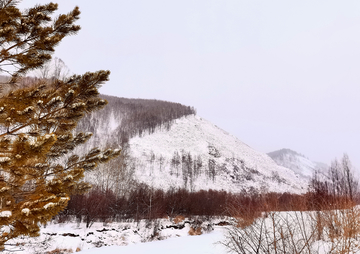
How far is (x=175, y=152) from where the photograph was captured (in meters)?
67.5

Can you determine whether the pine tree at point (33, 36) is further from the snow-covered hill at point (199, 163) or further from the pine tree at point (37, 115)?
the snow-covered hill at point (199, 163)

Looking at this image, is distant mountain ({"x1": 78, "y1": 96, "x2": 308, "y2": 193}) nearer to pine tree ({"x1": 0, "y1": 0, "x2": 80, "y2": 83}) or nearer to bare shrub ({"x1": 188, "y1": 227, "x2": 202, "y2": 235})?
bare shrub ({"x1": 188, "y1": 227, "x2": 202, "y2": 235})

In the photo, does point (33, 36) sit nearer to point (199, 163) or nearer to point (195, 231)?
point (195, 231)

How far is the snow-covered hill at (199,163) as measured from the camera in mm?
55750

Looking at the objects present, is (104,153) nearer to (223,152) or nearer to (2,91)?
(2,91)

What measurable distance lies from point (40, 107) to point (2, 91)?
1.61 metres

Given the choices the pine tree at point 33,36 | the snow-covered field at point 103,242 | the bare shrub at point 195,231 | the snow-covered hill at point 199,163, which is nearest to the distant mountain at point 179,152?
the snow-covered hill at point 199,163

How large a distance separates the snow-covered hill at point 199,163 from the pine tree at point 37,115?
43.9 meters

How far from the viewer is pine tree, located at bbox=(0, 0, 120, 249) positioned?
286 centimetres

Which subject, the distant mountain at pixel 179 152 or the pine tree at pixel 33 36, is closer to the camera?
the pine tree at pixel 33 36

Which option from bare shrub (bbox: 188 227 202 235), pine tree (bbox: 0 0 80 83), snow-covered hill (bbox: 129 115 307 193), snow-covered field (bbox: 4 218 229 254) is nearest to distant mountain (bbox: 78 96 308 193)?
snow-covered hill (bbox: 129 115 307 193)

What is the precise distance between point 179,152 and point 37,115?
65325 mm

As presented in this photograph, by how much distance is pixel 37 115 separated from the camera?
379cm

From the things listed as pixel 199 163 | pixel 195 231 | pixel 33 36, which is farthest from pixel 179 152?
pixel 33 36
